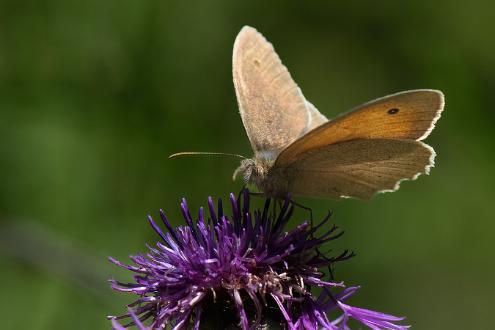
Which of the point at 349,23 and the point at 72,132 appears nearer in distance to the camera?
the point at 72,132

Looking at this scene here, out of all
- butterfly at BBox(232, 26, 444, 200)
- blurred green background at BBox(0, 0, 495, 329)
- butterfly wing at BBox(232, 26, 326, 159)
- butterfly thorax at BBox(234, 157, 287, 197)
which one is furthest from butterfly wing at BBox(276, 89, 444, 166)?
blurred green background at BBox(0, 0, 495, 329)

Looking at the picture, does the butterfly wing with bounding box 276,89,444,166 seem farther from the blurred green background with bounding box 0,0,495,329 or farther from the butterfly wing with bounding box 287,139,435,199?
the blurred green background with bounding box 0,0,495,329

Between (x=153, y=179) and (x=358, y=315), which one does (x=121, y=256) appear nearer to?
(x=153, y=179)

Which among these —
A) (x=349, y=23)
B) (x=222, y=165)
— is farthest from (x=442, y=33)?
(x=222, y=165)

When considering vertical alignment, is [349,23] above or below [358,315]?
above

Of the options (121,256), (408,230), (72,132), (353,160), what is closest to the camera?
(353,160)

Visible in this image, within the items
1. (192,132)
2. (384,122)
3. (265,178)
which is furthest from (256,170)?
(192,132)

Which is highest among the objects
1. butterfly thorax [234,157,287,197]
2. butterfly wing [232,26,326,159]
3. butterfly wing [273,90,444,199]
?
butterfly wing [232,26,326,159]

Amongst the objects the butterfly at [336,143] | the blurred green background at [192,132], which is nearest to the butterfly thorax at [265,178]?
the butterfly at [336,143]
